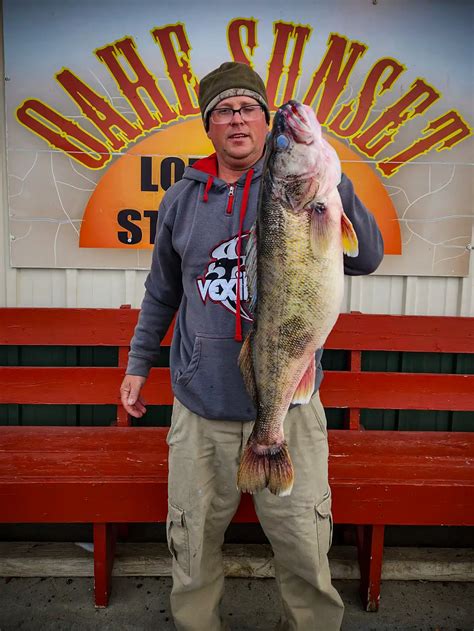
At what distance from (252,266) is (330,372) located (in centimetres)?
171

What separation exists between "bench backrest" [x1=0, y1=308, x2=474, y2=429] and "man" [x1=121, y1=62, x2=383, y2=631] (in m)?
1.16

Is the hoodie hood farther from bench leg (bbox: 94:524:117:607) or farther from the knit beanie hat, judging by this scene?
bench leg (bbox: 94:524:117:607)

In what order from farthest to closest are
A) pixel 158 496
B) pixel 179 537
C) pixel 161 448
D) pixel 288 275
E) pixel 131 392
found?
pixel 161 448 < pixel 158 496 < pixel 131 392 < pixel 179 537 < pixel 288 275

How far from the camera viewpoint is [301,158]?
1483 millimetres

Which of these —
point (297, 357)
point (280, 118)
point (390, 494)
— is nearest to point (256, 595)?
point (390, 494)

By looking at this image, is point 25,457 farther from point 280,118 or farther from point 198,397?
point 280,118

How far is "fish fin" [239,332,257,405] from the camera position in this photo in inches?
69.5

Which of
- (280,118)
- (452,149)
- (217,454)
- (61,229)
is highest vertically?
(452,149)

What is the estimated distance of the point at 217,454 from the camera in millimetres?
2051

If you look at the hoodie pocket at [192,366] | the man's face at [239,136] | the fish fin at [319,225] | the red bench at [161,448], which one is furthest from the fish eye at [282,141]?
the red bench at [161,448]

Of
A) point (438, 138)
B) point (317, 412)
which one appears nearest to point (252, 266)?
point (317, 412)

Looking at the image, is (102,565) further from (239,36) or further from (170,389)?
(239,36)

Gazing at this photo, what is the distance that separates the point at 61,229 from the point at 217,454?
6.36 feet

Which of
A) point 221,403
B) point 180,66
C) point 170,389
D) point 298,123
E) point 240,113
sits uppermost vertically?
point 180,66
